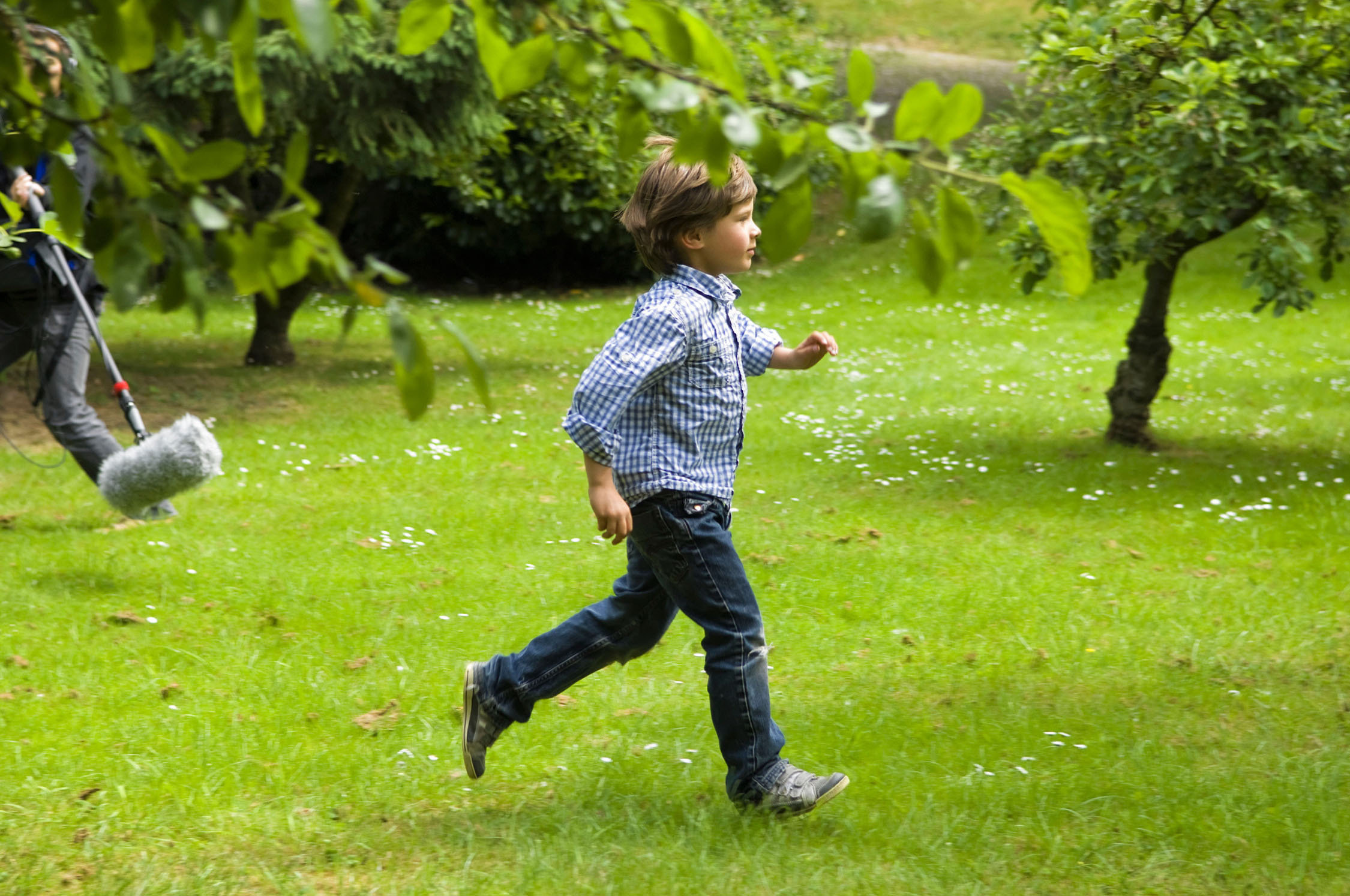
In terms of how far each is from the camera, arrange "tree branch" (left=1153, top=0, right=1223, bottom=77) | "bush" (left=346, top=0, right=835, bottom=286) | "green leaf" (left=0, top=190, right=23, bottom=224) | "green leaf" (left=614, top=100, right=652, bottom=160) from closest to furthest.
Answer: "green leaf" (left=614, top=100, right=652, bottom=160), "green leaf" (left=0, top=190, right=23, bottom=224), "tree branch" (left=1153, top=0, right=1223, bottom=77), "bush" (left=346, top=0, right=835, bottom=286)

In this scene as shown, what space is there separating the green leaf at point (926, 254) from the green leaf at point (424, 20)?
74 cm

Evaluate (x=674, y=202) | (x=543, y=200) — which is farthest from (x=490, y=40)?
(x=543, y=200)

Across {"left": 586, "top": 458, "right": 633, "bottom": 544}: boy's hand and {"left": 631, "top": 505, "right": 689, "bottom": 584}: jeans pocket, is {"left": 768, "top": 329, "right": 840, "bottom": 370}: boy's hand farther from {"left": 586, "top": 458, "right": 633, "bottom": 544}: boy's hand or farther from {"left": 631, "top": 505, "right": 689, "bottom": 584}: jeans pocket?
{"left": 586, "top": 458, "right": 633, "bottom": 544}: boy's hand

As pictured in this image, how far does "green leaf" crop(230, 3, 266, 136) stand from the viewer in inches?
66.9

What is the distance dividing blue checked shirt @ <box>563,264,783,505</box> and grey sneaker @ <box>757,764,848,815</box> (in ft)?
2.37

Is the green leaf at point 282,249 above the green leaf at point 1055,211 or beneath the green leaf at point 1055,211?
beneath

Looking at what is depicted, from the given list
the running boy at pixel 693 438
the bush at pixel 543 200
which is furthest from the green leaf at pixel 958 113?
the bush at pixel 543 200

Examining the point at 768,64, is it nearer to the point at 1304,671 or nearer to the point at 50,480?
the point at 1304,671

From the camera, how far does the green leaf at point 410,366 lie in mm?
1679

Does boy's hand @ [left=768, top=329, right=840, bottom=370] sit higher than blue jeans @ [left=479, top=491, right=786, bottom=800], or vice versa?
boy's hand @ [left=768, top=329, right=840, bottom=370]

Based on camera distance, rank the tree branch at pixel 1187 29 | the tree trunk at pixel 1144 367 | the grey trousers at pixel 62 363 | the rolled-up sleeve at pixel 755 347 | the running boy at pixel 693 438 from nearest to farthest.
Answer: the running boy at pixel 693 438 < the rolled-up sleeve at pixel 755 347 < the tree branch at pixel 1187 29 < the grey trousers at pixel 62 363 < the tree trunk at pixel 1144 367

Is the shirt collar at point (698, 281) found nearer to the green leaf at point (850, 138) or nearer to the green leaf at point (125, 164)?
the green leaf at point (850, 138)

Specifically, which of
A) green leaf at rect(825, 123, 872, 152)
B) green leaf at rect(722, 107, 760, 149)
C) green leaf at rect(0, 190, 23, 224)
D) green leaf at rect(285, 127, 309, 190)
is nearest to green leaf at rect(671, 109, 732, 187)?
green leaf at rect(722, 107, 760, 149)

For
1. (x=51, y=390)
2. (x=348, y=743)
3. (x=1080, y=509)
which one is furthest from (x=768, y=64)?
(x=1080, y=509)
